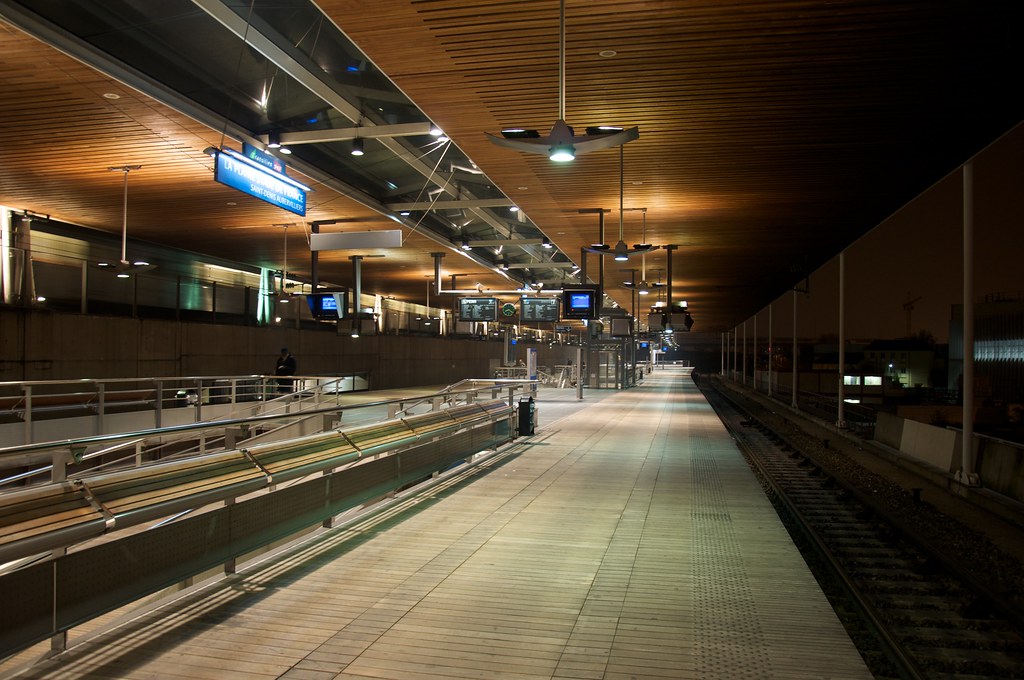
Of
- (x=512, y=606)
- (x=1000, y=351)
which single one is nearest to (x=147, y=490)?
(x=512, y=606)

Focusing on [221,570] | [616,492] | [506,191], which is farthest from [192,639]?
[506,191]

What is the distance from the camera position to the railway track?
4848mm

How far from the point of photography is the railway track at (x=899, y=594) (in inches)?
191

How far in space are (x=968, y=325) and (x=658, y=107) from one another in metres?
6.00

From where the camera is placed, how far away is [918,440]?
13133mm

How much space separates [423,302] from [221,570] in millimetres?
38281

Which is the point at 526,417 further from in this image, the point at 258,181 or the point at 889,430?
the point at 258,181

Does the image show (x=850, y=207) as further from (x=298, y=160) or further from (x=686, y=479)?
(x=298, y=160)

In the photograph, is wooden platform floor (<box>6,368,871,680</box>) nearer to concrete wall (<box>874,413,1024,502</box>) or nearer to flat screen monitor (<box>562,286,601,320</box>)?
concrete wall (<box>874,413,1024,502</box>)

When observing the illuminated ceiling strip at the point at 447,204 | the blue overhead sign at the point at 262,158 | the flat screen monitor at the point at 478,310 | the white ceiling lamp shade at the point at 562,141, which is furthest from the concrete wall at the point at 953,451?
the flat screen monitor at the point at 478,310

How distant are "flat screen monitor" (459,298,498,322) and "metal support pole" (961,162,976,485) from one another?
54.2ft

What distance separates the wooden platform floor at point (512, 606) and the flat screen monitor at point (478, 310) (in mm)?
17087

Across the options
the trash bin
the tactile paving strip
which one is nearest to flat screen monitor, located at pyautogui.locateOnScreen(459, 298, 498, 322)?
the trash bin

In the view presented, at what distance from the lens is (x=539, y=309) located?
2738cm
